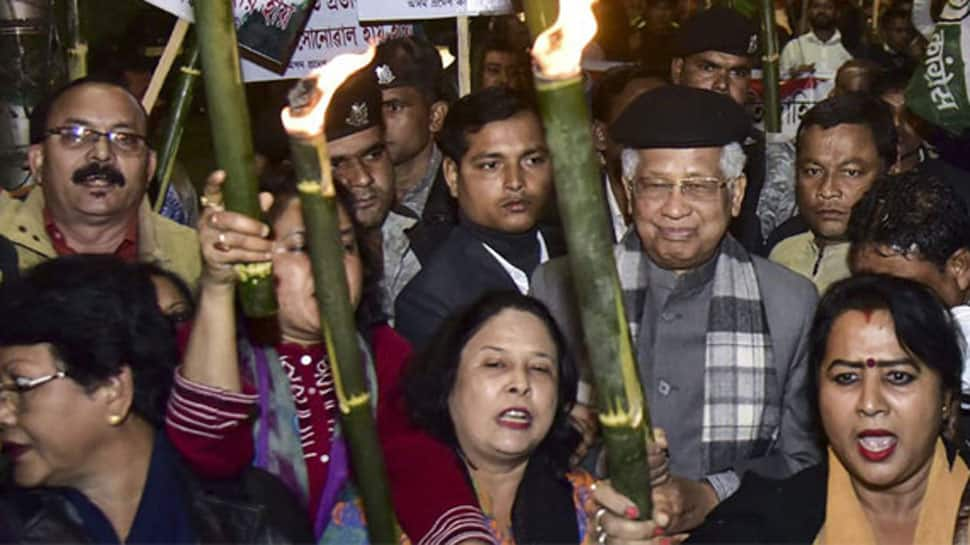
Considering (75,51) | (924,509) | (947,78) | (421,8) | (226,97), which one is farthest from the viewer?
(421,8)

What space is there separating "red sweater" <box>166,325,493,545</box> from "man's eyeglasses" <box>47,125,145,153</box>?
132 centimetres

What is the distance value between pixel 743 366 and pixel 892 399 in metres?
0.69

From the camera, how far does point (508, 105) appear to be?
4.41 meters

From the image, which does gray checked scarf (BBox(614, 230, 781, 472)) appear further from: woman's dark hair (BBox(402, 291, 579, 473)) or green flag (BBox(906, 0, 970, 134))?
green flag (BBox(906, 0, 970, 134))

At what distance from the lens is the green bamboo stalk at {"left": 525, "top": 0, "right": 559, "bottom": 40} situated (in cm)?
177

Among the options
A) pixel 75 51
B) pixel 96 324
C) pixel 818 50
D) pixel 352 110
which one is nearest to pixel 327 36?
pixel 75 51

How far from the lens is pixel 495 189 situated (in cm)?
434

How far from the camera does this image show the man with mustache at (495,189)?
423 centimetres

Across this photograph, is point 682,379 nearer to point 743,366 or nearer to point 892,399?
point 743,366

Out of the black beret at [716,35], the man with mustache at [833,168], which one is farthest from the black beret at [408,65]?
the man with mustache at [833,168]

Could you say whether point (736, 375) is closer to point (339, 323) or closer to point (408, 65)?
point (339, 323)

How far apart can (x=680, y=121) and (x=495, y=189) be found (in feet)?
Result: 2.58

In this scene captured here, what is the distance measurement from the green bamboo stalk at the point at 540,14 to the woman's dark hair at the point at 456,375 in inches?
57.0

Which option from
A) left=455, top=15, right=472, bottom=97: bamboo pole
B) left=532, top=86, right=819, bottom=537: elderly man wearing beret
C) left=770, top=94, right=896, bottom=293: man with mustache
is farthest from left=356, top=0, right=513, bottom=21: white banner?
left=532, top=86, right=819, bottom=537: elderly man wearing beret
